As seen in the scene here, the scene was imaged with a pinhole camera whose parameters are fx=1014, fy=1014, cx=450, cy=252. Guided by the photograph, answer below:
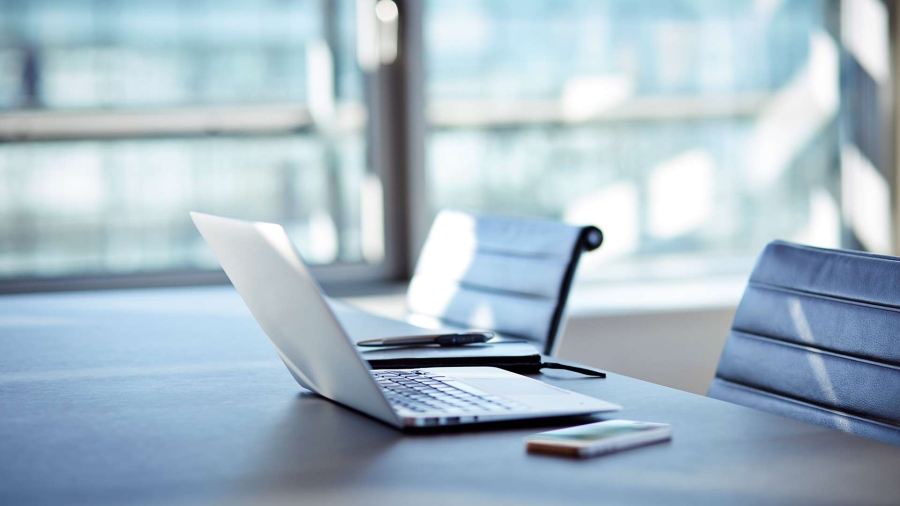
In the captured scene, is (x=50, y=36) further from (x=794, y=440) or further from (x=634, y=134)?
(x=794, y=440)

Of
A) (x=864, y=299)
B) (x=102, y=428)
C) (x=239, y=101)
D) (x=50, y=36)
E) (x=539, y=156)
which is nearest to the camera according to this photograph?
(x=102, y=428)

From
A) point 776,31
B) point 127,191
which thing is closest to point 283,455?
point 127,191

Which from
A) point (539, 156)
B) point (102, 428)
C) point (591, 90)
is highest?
point (591, 90)

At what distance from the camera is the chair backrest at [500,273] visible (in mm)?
1669

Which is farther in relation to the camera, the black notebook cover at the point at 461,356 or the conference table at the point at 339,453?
the black notebook cover at the point at 461,356

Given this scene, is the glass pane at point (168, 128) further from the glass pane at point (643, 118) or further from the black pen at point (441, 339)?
the black pen at point (441, 339)

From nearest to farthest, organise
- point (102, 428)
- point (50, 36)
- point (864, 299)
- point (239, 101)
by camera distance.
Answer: point (102, 428), point (864, 299), point (50, 36), point (239, 101)

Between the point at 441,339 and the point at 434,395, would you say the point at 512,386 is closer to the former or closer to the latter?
the point at 434,395

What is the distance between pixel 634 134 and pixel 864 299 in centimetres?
211

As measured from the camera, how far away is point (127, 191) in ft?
9.45

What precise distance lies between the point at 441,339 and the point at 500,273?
1.60 feet

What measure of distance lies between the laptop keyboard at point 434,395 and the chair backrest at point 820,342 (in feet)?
1.53

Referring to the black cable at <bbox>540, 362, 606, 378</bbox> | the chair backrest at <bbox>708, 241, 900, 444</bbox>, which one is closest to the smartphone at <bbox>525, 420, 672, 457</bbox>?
the black cable at <bbox>540, 362, 606, 378</bbox>

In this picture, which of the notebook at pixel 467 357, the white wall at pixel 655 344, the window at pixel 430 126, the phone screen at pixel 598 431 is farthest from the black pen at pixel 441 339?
the window at pixel 430 126
